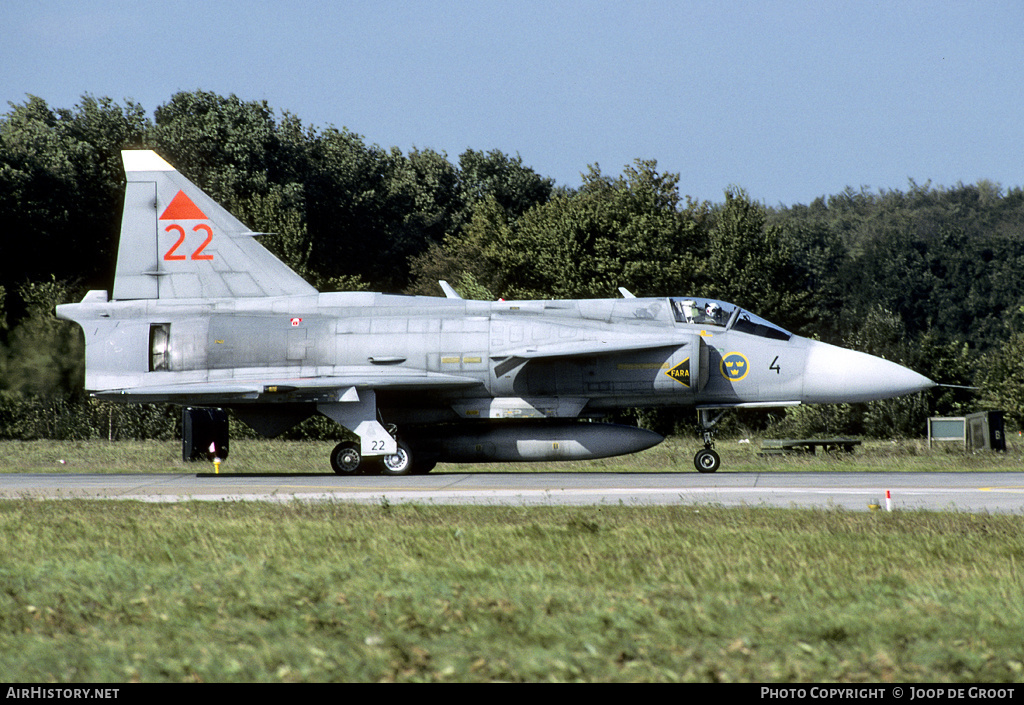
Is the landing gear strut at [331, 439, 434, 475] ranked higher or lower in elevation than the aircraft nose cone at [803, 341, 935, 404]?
lower

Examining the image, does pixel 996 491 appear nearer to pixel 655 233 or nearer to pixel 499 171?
pixel 655 233

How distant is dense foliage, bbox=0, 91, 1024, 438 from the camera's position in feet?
116

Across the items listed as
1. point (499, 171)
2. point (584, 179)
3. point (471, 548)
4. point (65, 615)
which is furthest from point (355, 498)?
point (499, 171)

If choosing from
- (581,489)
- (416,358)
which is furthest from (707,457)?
(416,358)

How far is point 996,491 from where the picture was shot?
14867 mm

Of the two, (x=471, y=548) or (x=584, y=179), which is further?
(x=584, y=179)

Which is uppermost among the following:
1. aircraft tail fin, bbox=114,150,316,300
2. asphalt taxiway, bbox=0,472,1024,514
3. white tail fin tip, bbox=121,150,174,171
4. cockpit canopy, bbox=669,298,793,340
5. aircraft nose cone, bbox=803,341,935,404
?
white tail fin tip, bbox=121,150,174,171

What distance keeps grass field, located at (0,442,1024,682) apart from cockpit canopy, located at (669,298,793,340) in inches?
310

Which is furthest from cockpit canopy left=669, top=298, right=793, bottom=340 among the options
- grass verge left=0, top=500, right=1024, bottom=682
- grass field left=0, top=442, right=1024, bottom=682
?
grass verge left=0, top=500, right=1024, bottom=682

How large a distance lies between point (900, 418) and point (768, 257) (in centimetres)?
1637

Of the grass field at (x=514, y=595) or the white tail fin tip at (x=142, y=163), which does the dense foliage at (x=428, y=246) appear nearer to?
the white tail fin tip at (x=142, y=163)

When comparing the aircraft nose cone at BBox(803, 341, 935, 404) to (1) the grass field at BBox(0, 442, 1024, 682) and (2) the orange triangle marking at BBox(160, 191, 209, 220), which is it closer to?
(1) the grass field at BBox(0, 442, 1024, 682)

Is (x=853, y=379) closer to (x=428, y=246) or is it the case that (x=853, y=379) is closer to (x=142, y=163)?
(x=142, y=163)

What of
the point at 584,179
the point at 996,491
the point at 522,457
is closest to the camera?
the point at 996,491
